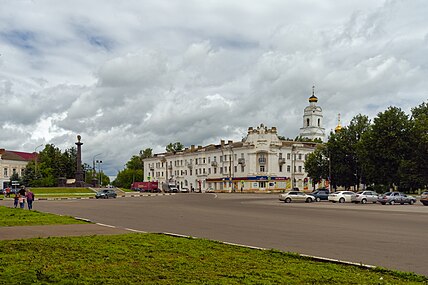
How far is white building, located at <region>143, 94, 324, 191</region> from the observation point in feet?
338

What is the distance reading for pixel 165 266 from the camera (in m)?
9.22

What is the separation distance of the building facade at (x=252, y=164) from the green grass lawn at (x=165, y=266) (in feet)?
297

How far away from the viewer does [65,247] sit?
11.8 meters

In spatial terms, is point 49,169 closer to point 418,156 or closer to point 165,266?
point 418,156

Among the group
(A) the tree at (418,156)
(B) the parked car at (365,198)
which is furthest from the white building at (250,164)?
(B) the parked car at (365,198)

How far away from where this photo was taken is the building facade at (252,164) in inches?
4050

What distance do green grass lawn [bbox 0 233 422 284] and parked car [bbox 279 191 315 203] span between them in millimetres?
38870

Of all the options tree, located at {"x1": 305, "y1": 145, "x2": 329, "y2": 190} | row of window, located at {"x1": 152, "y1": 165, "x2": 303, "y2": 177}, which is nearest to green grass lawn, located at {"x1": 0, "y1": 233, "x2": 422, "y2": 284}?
tree, located at {"x1": 305, "y1": 145, "x2": 329, "y2": 190}

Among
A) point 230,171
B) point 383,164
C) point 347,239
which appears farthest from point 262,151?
point 347,239

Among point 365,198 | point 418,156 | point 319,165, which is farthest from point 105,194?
point 418,156

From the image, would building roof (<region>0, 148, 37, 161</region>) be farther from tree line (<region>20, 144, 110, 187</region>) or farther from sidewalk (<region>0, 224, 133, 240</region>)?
sidewalk (<region>0, 224, 133, 240</region>)

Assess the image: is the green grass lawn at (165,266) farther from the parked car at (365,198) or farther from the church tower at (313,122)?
the church tower at (313,122)

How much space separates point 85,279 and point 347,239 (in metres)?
9.45

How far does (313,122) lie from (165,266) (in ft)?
440
